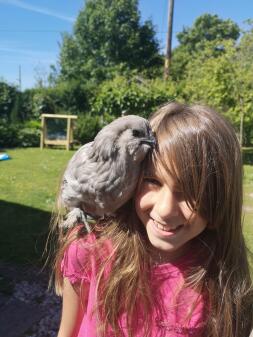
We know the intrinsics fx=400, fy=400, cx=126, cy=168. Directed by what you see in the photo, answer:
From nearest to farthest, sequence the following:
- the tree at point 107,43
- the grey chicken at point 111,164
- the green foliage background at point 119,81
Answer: the grey chicken at point 111,164 → the green foliage background at point 119,81 → the tree at point 107,43

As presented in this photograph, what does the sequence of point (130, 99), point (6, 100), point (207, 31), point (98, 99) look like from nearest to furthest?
point (130, 99) < point (98, 99) < point (6, 100) < point (207, 31)

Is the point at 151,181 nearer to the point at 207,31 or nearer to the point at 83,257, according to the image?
the point at 83,257

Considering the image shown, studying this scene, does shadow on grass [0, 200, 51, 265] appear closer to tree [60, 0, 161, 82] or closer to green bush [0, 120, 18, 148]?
green bush [0, 120, 18, 148]

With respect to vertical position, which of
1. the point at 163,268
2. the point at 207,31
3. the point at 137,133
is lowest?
the point at 163,268

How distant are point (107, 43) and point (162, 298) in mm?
30159

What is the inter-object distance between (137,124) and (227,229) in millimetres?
454

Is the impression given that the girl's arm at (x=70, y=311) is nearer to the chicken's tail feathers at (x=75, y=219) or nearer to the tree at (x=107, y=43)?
the chicken's tail feathers at (x=75, y=219)

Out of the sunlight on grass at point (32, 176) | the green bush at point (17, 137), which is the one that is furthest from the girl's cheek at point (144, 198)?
the green bush at point (17, 137)

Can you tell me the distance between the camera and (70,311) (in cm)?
127

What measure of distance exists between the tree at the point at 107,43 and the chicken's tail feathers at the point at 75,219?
27100 millimetres

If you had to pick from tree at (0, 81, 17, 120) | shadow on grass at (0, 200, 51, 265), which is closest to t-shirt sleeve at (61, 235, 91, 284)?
shadow on grass at (0, 200, 51, 265)

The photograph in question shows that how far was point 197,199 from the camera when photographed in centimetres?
109

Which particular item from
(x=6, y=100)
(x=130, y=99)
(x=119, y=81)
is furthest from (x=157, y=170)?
(x=6, y=100)

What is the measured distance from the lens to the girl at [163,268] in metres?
1.12
